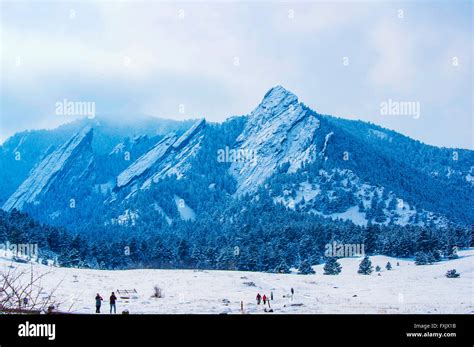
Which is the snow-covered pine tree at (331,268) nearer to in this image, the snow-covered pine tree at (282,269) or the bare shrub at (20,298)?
the snow-covered pine tree at (282,269)

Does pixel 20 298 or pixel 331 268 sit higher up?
pixel 20 298

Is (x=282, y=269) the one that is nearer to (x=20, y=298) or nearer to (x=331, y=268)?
(x=331, y=268)

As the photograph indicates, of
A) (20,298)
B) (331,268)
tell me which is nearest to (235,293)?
(20,298)

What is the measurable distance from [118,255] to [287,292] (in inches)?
3089

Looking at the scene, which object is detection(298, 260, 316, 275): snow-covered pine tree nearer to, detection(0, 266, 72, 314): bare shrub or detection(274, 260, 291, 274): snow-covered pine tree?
detection(274, 260, 291, 274): snow-covered pine tree

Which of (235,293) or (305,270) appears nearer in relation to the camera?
(235,293)

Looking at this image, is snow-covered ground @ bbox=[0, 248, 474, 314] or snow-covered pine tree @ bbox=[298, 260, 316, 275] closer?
snow-covered ground @ bbox=[0, 248, 474, 314]

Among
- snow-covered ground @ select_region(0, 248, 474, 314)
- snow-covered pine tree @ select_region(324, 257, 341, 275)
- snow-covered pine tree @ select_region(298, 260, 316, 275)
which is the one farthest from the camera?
snow-covered pine tree @ select_region(298, 260, 316, 275)

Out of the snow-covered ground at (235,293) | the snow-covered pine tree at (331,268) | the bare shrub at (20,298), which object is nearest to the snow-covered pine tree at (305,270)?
the snow-covered pine tree at (331,268)

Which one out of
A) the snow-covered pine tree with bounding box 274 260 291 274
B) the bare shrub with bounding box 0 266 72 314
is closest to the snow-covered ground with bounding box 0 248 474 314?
the bare shrub with bounding box 0 266 72 314
